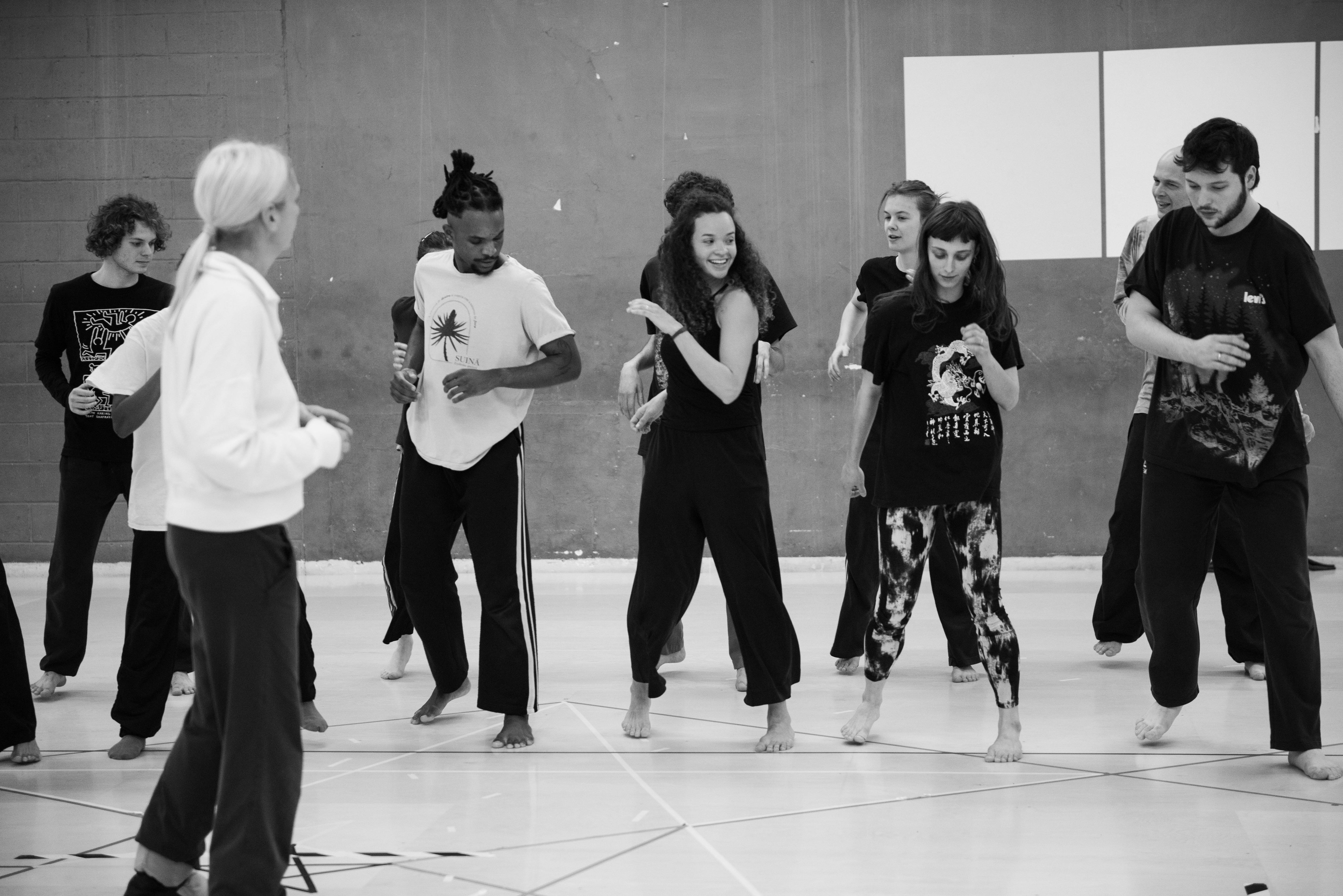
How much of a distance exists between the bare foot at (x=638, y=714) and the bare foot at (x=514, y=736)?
0.95ft

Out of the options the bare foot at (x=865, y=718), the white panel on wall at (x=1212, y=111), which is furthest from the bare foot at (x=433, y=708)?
the white panel on wall at (x=1212, y=111)

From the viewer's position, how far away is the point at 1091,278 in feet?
22.9

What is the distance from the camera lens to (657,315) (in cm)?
362

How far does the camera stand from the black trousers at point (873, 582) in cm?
457

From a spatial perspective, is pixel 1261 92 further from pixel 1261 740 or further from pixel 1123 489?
pixel 1261 740

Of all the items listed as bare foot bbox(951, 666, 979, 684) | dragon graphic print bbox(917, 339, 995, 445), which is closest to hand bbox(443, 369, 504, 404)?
dragon graphic print bbox(917, 339, 995, 445)

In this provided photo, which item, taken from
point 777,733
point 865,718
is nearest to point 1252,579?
point 865,718

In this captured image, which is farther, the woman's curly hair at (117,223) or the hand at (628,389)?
the woman's curly hair at (117,223)

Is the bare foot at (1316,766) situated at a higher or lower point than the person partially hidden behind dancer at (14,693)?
lower

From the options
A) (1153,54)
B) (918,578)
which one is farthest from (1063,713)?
(1153,54)

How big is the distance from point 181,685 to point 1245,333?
3.64m

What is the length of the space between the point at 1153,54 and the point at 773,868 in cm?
548

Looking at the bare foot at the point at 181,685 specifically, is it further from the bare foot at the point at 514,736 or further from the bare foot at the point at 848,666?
the bare foot at the point at 848,666

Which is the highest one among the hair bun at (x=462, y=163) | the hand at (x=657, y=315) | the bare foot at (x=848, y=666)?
the hair bun at (x=462, y=163)
